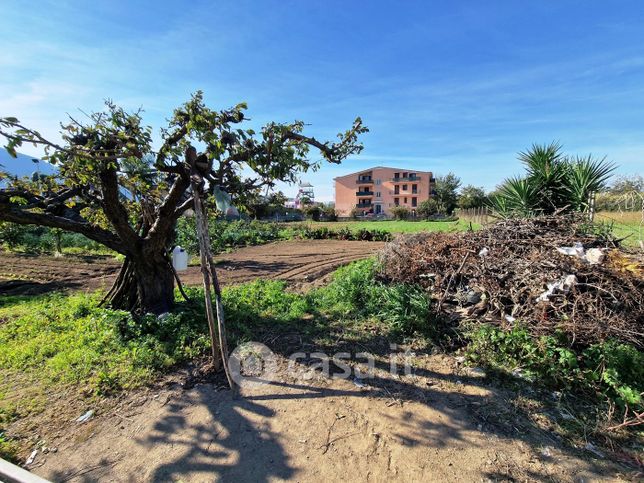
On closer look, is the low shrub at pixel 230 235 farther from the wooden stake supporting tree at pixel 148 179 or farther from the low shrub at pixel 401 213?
the low shrub at pixel 401 213

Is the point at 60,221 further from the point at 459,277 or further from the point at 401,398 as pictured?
the point at 459,277

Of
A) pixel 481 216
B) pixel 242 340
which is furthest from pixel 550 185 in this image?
pixel 481 216

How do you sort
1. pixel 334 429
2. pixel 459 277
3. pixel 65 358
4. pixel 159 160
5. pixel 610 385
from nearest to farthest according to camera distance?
1. pixel 334 429
2. pixel 610 385
3. pixel 159 160
4. pixel 65 358
5. pixel 459 277

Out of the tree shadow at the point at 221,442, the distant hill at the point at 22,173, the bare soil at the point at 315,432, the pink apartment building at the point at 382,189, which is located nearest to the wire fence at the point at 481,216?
the bare soil at the point at 315,432

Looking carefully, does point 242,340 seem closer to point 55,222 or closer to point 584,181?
point 55,222

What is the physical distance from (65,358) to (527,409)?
4.91m

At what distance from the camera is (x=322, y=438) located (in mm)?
2480

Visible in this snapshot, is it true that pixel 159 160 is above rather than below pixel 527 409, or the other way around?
above

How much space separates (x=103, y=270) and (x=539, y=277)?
1075cm

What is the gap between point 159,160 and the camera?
11.0ft

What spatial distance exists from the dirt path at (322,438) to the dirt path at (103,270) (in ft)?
15.4

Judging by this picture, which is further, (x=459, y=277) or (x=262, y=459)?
(x=459, y=277)

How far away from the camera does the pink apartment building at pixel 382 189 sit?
55062 mm

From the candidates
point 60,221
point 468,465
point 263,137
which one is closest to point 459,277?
point 468,465
